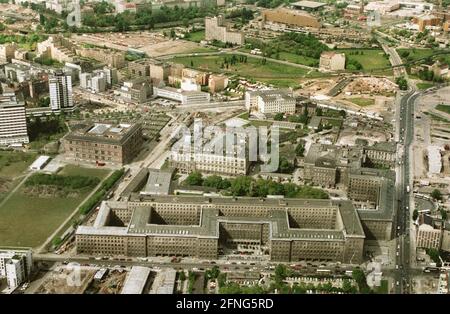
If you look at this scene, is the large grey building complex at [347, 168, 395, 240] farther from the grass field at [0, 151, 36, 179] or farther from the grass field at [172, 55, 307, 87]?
the grass field at [172, 55, 307, 87]

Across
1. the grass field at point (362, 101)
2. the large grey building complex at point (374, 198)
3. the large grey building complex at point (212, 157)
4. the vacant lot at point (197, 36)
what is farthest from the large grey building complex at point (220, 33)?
the large grey building complex at point (374, 198)

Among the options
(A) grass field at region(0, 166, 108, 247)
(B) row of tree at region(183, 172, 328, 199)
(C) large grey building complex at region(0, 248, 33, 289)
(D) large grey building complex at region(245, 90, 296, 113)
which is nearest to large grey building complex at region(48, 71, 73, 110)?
(A) grass field at region(0, 166, 108, 247)

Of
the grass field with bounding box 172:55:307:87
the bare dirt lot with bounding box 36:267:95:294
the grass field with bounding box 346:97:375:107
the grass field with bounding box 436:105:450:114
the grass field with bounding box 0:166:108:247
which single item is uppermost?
the grass field with bounding box 172:55:307:87

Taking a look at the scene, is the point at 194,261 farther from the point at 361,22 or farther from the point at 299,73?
the point at 361,22

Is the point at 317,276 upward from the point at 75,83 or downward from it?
downward

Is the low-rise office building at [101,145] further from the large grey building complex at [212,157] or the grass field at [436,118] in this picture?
the grass field at [436,118]
